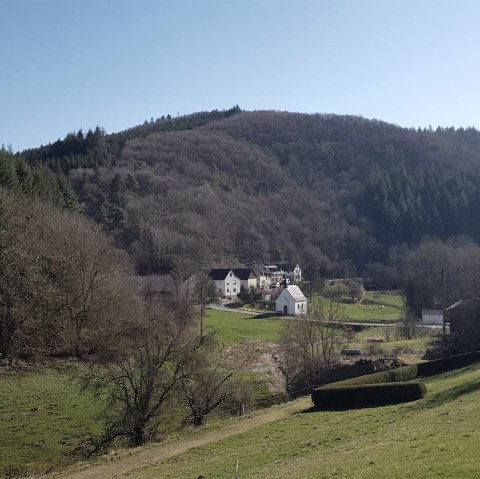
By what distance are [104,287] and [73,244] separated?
432cm

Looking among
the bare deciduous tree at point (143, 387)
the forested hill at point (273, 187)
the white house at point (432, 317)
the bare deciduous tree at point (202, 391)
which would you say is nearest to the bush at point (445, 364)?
the bare deciduous tree at point (202, 391)

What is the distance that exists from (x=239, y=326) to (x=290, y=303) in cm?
1769

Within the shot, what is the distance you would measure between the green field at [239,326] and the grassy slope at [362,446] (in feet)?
95.1

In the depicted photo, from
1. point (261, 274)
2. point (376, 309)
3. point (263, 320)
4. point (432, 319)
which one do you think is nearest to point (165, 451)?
point (263, 320)

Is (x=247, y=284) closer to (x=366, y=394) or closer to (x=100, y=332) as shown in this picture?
(x=100, y=332)

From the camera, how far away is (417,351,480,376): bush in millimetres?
34688

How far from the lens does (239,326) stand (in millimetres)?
62750

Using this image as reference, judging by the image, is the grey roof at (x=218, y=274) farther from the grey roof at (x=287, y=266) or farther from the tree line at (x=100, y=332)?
the tree line at (x=100, y=332)

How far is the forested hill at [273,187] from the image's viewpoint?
10138cm

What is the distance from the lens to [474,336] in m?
43.9

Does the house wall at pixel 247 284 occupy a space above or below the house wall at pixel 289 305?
above

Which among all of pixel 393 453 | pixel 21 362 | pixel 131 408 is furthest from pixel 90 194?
pixel 393 453

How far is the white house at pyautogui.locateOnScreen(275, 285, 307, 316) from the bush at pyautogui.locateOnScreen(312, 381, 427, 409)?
5113 cm

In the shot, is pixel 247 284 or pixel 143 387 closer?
pixel 143 387
